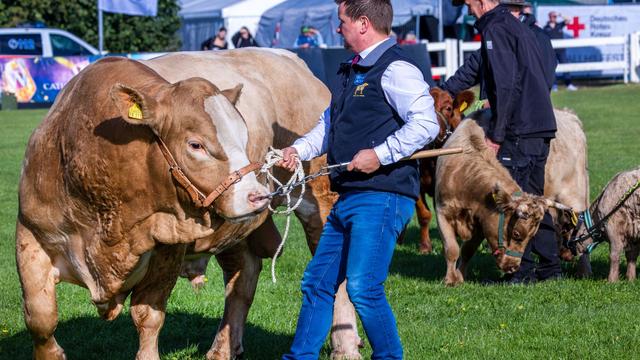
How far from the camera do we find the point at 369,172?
5.26m

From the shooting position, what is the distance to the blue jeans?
532 centimetres

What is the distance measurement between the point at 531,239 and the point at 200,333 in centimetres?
305

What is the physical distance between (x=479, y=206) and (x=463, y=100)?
6.56 feet

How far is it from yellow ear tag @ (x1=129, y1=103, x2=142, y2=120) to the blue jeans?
3.98 feet

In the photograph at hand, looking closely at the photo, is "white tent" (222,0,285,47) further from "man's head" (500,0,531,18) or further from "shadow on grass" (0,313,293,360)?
"shadow on grass" (0,313,293,360)

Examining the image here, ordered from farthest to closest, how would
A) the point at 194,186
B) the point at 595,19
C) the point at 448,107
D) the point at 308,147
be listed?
1. the point at 595,19
2. the point at 448,107
3. the point at 308,147
4. the point at 194,186

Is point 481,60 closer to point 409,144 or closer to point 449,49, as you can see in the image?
point 409,144

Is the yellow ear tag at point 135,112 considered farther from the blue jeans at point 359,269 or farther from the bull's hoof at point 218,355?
the bull's hoof at point 218,355

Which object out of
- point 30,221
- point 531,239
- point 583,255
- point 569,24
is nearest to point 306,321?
point 30,221

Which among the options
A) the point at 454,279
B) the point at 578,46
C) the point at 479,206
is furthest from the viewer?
the point at 578,46

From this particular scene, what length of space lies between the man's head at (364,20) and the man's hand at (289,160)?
647mm

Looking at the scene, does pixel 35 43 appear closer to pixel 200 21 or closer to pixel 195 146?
pixel 200 21

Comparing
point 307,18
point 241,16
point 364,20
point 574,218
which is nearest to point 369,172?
point 364,20

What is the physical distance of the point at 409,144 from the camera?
5.20 meters
